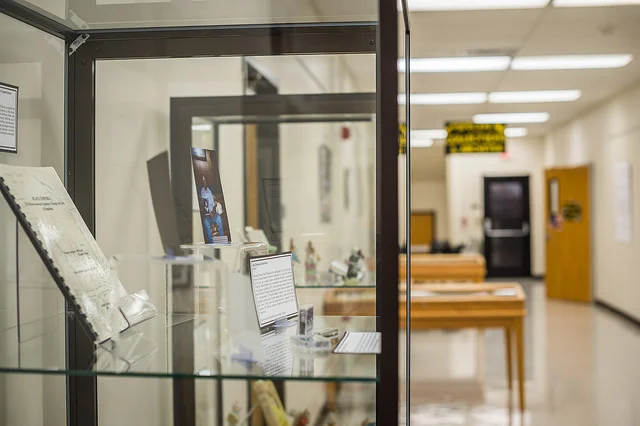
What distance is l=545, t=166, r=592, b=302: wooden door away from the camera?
12.2 meters

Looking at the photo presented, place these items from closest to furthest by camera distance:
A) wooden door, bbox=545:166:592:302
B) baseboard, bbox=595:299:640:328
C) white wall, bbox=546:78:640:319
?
baseboard, bbox=595:299:640:328 < white wall, bbox=546:78:640:319 < wooden door, bbox=545:166:592:302

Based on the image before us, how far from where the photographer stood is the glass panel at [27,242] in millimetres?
1447

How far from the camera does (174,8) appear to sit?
1638 mm

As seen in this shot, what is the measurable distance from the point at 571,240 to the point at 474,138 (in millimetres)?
2976

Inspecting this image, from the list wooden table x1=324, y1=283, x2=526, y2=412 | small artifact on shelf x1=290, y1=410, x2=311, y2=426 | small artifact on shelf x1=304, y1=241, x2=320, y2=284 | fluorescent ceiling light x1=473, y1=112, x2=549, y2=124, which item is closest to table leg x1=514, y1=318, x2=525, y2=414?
wooden table x1=324, y1=283, x2=526, y2=412

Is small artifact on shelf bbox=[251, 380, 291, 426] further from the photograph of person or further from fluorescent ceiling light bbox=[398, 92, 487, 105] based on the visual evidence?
fluorescent ceiling light bbox=[398, 92, 487, 105]

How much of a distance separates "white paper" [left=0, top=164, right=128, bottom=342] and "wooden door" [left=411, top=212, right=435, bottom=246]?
18.9 metres

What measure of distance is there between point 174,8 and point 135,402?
40.0 inches

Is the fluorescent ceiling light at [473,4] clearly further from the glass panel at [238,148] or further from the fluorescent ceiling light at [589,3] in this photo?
the glass panel at [238,148]

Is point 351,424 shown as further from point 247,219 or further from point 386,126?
point 386,126

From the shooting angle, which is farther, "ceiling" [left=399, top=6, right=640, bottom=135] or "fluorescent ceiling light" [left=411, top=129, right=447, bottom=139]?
"fluorescent ceiling light" [left=411, top=129, right=447, bottom=139]

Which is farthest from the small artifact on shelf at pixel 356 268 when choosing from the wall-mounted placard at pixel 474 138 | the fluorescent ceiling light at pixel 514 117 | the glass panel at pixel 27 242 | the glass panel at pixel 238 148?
the fluorescent ceiling light at pixel 514 117

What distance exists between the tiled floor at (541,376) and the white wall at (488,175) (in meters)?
6.59

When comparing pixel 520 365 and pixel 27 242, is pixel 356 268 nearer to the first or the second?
pixel 27 242
